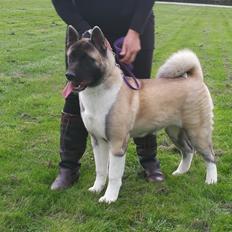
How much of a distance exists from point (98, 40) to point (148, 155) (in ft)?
5.35

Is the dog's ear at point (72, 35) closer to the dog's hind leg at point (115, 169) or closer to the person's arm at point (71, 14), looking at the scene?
the person's arm at point (71, 14)

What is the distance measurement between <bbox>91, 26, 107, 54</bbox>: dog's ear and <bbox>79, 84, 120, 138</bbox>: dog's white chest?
342mm

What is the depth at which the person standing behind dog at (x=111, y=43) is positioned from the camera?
4.27m

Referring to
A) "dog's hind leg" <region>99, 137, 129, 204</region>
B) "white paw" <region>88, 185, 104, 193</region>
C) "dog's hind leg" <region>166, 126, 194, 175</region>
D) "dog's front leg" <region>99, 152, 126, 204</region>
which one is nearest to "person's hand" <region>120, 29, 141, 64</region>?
"dog's hind leg" <region>99, 137, 129, 204</region>

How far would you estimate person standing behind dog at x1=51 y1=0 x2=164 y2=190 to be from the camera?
14.0 ft

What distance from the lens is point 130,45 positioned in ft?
13.9

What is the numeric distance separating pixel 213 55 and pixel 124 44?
34.0 feet

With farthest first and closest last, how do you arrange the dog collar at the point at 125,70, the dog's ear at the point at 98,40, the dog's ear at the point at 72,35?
the dog collar at the point at 125,70, the dog's ear at the point at 72,35, the dog's ear at the point at 98,40

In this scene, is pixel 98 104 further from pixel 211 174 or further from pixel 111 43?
pixel 211 174

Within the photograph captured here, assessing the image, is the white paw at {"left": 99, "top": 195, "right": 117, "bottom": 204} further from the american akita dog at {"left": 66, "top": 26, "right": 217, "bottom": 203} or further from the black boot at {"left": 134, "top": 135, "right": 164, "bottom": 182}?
the black boot at {"left": 134, "top": 135, "right": 164, "bottom": 182}

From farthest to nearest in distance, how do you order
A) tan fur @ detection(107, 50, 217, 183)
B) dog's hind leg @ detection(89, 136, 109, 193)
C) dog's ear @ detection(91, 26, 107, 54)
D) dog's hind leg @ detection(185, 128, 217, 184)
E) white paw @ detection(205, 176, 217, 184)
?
white paw @ detection(205, 176, 217, 184) < dog's hind leg @ detection(185, 128, 217, 184) < dog's hind leg @ detection(89, 136, 109, 193) < tan fur @ detection(107, 50, 217, 183) < dog's ear @ detection(91, 26, 107, 54)

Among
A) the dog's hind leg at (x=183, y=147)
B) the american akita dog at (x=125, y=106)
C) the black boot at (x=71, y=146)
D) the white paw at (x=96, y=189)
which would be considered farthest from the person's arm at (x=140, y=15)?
the white paw at (x=96, y=189)

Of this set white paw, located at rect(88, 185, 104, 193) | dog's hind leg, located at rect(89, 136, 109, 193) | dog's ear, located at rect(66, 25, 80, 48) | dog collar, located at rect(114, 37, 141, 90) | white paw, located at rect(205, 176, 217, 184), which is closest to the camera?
dog's ear, located at rect(66, 25, 80, 48)

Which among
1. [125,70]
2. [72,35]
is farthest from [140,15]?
[72,35]
